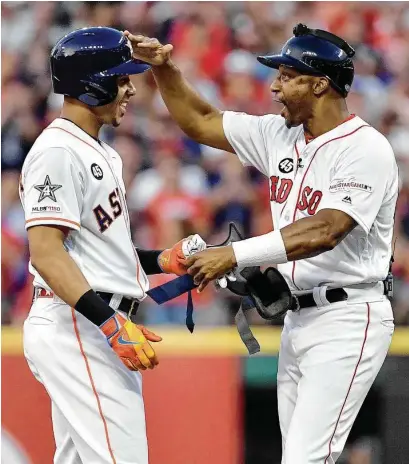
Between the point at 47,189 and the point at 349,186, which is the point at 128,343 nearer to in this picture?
the point at 47,189

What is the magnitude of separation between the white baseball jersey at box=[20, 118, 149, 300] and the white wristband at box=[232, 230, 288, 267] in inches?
15.0

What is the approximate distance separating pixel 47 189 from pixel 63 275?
286 millimetres

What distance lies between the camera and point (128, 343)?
8.83 ft

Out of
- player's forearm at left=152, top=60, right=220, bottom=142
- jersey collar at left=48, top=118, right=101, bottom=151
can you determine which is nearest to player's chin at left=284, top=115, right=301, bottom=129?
player's forearm at left=152, top=60, right=220, bottom=142

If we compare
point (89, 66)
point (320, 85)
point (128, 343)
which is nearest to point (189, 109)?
point (320, 85)

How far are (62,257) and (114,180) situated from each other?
1.29 feet

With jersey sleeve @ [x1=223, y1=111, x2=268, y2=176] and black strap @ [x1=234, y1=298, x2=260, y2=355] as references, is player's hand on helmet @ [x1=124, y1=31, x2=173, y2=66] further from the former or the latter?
black strap @ [x1=234, y1=298, x2=260, y2=355]

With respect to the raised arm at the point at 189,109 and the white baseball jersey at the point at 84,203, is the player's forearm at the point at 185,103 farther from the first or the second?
the white baseball jersey at the point at 84,203

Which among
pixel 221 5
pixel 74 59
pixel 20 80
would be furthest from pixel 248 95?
pixel 74 59

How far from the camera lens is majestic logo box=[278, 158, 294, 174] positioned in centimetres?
345

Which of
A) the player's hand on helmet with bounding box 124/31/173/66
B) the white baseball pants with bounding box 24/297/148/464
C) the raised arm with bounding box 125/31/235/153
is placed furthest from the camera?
the raised arm with bounding box 125/31/235/153

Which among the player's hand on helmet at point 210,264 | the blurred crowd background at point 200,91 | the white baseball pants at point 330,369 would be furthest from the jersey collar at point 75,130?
the blurred crowd background at point 200,91

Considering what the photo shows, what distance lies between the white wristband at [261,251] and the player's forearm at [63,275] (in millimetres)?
658

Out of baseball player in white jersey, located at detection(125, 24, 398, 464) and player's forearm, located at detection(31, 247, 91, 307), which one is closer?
player's forearm, located at detection(31, 247, 91, 307)
